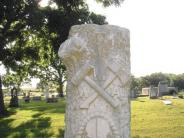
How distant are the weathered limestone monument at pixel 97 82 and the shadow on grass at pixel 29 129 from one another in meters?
8.92

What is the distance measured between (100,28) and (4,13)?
20723mm

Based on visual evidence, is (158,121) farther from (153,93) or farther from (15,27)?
(153,93)

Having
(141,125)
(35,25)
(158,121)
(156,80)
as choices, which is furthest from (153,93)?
(156,80)

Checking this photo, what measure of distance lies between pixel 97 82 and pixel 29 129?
455 inches

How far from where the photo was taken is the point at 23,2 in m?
27.8

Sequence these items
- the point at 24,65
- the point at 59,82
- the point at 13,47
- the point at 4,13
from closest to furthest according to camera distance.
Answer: the point at 4,13 < the point at 13,47 < the point at 24,65 < the point at 59,82

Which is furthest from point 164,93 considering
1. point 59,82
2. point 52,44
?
point 59,82

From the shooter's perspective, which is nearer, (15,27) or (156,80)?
(15,27)

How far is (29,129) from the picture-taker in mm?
18500

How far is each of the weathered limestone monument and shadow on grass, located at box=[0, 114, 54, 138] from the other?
29.3 feet

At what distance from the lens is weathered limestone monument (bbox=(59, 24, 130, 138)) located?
24.4ft

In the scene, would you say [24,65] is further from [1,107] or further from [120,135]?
[120,135]

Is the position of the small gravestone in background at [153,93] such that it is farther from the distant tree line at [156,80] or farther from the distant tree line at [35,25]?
the distant tree line at [156,80]

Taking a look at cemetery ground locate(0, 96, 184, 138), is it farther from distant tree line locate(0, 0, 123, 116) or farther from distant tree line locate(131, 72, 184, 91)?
distant tree line locate(131, 72, 184, 91)
